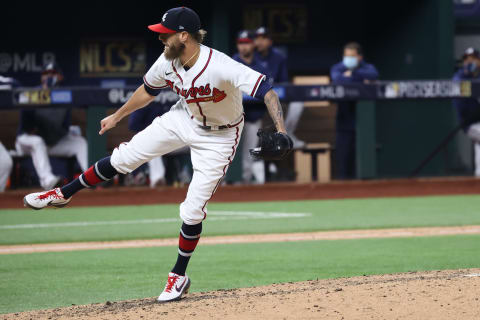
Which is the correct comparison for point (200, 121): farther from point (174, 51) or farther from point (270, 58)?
point (270, 58)

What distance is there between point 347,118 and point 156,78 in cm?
692

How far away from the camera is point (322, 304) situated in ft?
15.5

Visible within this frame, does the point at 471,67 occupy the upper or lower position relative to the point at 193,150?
lower

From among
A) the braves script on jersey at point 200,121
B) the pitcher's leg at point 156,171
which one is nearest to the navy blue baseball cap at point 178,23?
the braves script on jersey at point 200,121

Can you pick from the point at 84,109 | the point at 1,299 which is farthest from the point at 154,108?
the point at 1,299

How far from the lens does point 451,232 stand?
29.1 feet

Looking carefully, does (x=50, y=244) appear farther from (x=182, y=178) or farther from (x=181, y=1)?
(x=181, y=1)

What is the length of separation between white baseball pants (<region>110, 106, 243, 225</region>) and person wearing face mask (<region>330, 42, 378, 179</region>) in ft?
21.9

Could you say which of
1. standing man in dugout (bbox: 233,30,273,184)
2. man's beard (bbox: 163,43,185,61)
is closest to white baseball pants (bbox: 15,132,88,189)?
standing man in dugout (bbox: 233,30,273,184)

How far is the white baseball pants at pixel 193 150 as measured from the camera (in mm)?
5434

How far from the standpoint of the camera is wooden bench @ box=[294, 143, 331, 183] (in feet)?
40.5

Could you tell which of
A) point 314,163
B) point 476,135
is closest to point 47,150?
point 314,163

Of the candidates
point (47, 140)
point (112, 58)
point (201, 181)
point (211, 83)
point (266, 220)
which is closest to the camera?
point (211, 83)

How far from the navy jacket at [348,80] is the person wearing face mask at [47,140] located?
3471 mm
